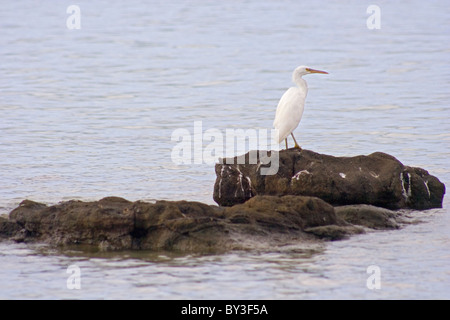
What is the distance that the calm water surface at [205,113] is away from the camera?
9438mm

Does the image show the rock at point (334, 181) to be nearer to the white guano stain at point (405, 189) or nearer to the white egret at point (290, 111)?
the white guano stain at point (405, 189)

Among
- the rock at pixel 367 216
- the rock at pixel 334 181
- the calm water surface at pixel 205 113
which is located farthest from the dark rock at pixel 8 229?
the rock at pixel 367 216

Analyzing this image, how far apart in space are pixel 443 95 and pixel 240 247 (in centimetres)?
1715

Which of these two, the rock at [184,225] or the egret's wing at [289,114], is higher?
the egret's wing at [289,114]

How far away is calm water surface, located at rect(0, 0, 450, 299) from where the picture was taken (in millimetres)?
9438

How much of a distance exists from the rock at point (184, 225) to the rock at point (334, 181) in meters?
0.98

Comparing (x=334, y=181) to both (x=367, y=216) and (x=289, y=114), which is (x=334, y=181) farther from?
(x=289, y=114)

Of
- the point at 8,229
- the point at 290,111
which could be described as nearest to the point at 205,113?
the point at 290,111

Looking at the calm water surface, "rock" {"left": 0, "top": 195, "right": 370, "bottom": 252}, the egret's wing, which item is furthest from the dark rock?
the egret's wing

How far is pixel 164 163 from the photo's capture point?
56.9 ft

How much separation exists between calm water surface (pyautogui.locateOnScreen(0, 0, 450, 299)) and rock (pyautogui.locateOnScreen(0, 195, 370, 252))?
0.23 metres

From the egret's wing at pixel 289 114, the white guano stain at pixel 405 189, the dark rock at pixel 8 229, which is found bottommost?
the dark rock at pixel 8 229
